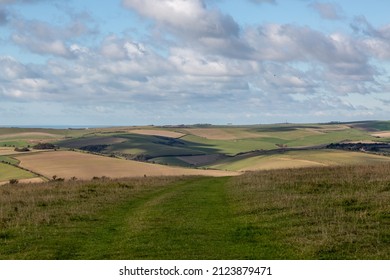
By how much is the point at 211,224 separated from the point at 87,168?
246 ft

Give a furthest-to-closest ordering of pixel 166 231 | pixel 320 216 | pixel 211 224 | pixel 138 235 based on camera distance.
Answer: pixel 320 216 → pixel 211 224 → pixel 166 231 → pixel 138 235

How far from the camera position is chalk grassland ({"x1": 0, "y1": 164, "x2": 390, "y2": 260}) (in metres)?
17.5

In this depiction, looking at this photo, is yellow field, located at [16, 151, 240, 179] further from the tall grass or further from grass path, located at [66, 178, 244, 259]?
grass path, located at [66, 178, 244, 259]

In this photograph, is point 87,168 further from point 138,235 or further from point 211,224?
point 138,235

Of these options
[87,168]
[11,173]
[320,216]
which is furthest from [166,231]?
[87,168]

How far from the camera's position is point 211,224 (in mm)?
23188

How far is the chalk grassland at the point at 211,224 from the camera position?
17500 millimetres

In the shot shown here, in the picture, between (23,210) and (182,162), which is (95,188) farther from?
(182,162)

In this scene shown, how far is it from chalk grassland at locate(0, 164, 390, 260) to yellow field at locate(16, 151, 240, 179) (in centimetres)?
4921

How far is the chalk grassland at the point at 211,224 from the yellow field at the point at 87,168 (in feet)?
161

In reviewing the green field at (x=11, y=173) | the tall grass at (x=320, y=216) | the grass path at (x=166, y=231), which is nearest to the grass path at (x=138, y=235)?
the grass path at (x=166, y=231)

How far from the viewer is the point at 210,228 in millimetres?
22125

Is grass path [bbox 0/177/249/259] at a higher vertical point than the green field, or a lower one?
higher

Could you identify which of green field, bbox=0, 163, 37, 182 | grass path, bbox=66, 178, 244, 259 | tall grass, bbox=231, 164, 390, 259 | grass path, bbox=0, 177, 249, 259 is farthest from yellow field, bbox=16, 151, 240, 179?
grass path, bbox=0, 177, 249, 259
